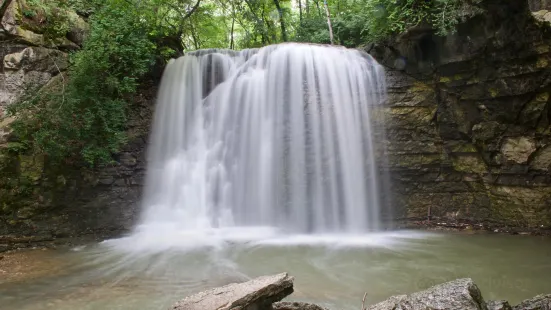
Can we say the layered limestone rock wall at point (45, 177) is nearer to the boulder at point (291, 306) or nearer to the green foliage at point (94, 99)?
the green foliage at point (94, 99)

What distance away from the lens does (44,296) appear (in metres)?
4.84

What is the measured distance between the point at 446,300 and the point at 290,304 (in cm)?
126

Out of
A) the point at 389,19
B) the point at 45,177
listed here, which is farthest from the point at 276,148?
the point at 45,177

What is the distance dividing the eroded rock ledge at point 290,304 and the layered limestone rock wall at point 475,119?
5.82 meters

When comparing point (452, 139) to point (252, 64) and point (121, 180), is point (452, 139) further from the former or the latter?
point (121, 180)

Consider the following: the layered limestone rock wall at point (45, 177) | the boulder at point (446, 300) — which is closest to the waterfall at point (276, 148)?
the layered limestone rock wall at point (45, 177)

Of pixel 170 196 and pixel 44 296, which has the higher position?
pixel 170 196

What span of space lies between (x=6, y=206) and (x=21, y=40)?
3806 mm

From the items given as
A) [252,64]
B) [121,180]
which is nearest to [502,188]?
[252,64]

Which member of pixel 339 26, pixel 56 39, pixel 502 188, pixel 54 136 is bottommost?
pixel 502 188

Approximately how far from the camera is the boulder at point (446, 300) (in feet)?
9.25

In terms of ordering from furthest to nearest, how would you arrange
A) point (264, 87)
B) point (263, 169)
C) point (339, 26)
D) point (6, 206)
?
point (339, 26) < point (264, 87) < point (263, 169) < point (6, 206)

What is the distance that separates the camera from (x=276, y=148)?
9086 millimetres

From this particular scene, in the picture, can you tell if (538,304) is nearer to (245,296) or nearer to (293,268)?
(245,296)
